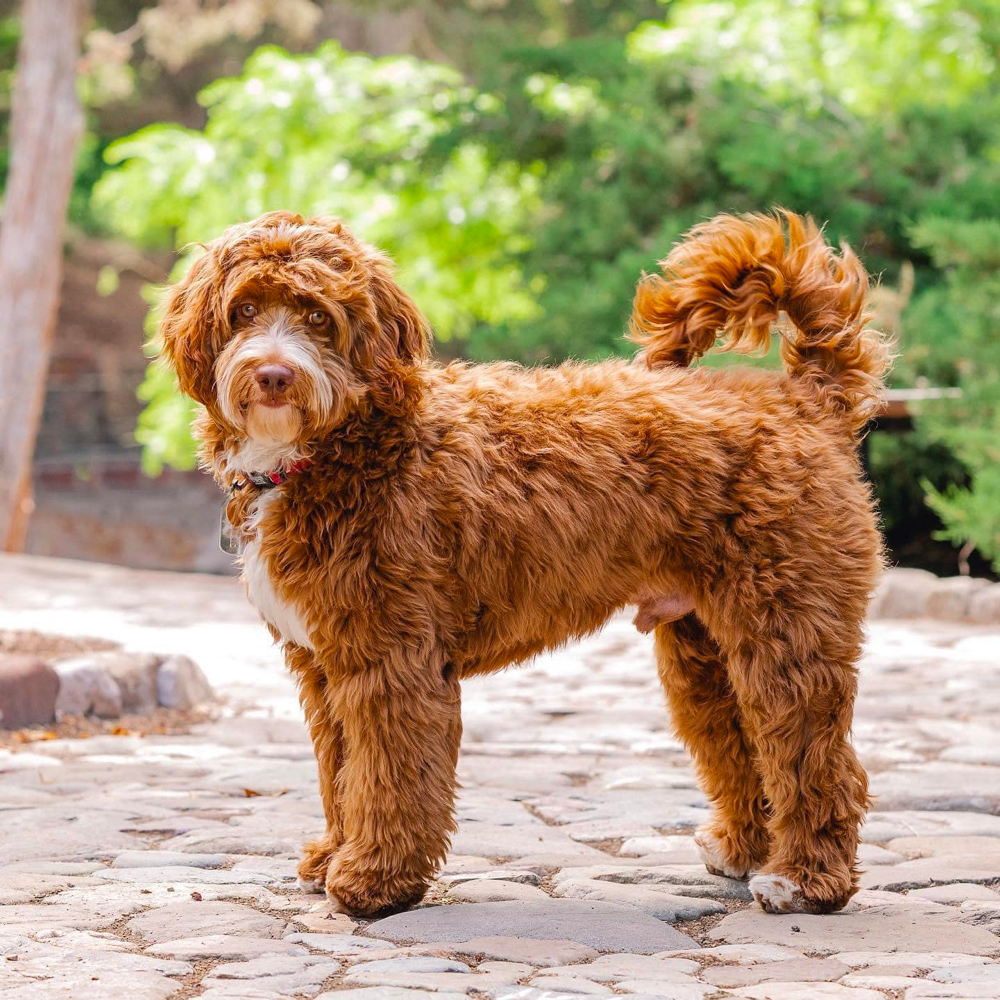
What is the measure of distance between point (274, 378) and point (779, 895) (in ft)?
6.59

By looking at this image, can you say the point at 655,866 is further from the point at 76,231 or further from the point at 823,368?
the point at 76,231

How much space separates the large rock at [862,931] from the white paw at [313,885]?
44.9 inches

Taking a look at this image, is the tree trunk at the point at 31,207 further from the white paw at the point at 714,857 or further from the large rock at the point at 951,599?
the white paw at the point at 714,857

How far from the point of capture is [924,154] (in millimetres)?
14672

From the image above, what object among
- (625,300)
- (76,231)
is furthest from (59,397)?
(625,300)

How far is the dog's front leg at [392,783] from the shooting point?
397cm

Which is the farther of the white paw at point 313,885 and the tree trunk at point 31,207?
the tree trunk at point 31,207

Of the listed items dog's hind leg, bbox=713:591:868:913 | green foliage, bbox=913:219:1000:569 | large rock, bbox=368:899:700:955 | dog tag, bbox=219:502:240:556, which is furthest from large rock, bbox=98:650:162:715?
green foliage, bbox=913:219:1000:569

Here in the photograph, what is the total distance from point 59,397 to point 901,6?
16.3 m

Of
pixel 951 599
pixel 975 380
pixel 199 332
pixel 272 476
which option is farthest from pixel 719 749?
pixel 975 380

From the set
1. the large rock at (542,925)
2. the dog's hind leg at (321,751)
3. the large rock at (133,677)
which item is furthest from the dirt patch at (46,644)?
the large rock at (542,925)

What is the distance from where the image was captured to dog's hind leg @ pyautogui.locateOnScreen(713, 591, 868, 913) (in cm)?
415

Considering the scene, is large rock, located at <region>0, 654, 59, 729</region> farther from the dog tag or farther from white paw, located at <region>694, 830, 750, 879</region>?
white paw, located at <region>694, 830, 750, 879</region>

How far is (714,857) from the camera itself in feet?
14.9
